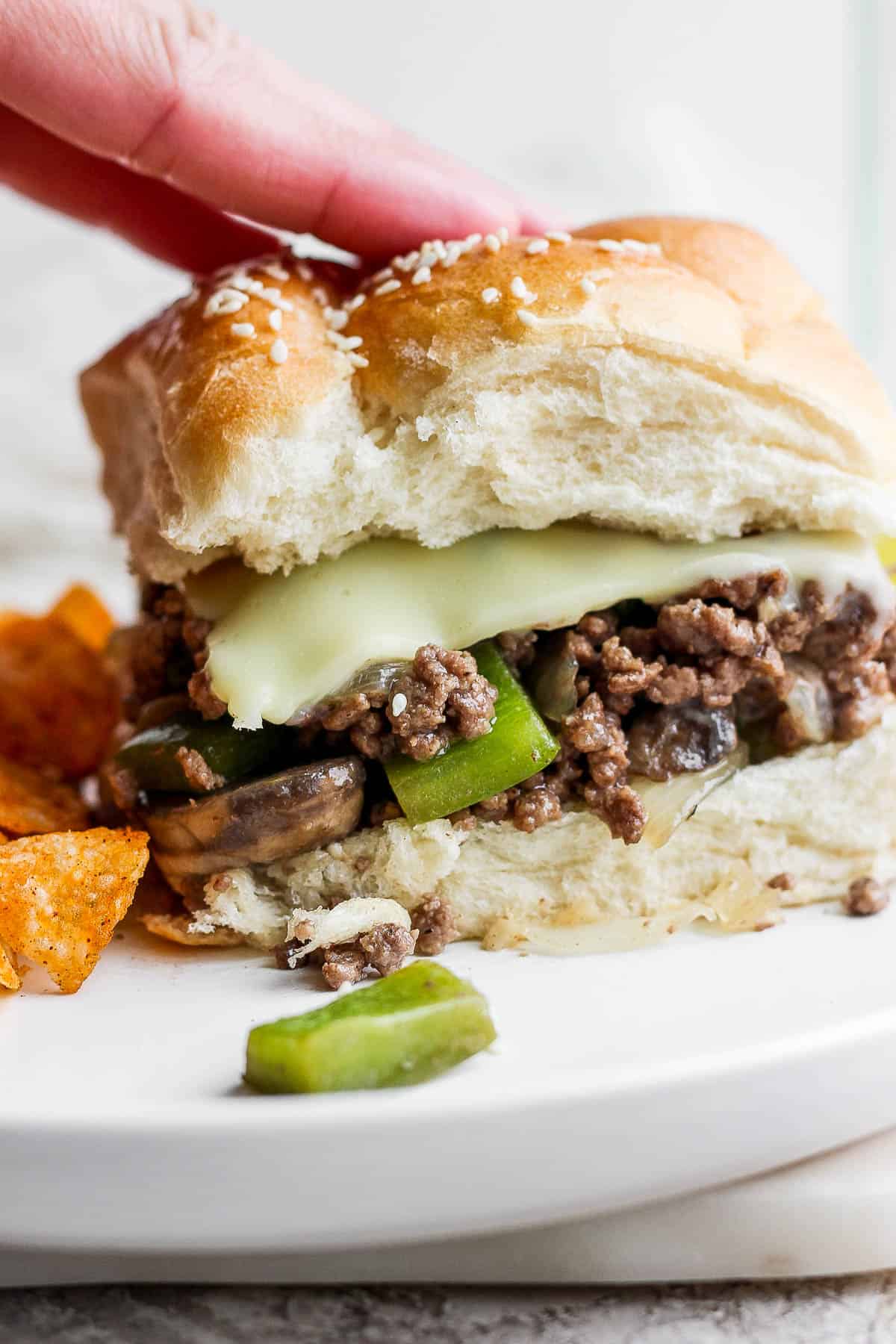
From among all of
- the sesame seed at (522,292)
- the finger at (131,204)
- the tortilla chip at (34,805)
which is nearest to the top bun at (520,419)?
the sesame seed at (522,292)

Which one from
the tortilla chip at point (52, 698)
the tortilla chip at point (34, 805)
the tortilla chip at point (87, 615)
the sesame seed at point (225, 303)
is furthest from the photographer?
the tortilla chip at point (87, 615)

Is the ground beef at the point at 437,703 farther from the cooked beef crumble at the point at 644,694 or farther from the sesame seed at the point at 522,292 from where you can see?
the sesame seed at the point at 522,292

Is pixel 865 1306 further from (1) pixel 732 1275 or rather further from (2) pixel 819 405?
(2) pixel 819 405

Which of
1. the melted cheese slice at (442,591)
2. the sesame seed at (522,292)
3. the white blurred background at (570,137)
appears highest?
the white blurred background at (570,137)

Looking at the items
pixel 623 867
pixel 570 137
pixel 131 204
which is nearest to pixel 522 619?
pixel 623 867

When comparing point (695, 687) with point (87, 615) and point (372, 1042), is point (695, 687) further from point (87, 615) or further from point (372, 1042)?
point (87, 615)

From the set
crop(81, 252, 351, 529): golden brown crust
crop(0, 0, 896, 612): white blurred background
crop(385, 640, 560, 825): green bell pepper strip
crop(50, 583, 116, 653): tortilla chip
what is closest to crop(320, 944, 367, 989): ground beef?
crop(385, 640, 560, 825): green bell pepper strip

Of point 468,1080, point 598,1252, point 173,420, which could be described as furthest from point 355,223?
point 598,1252
